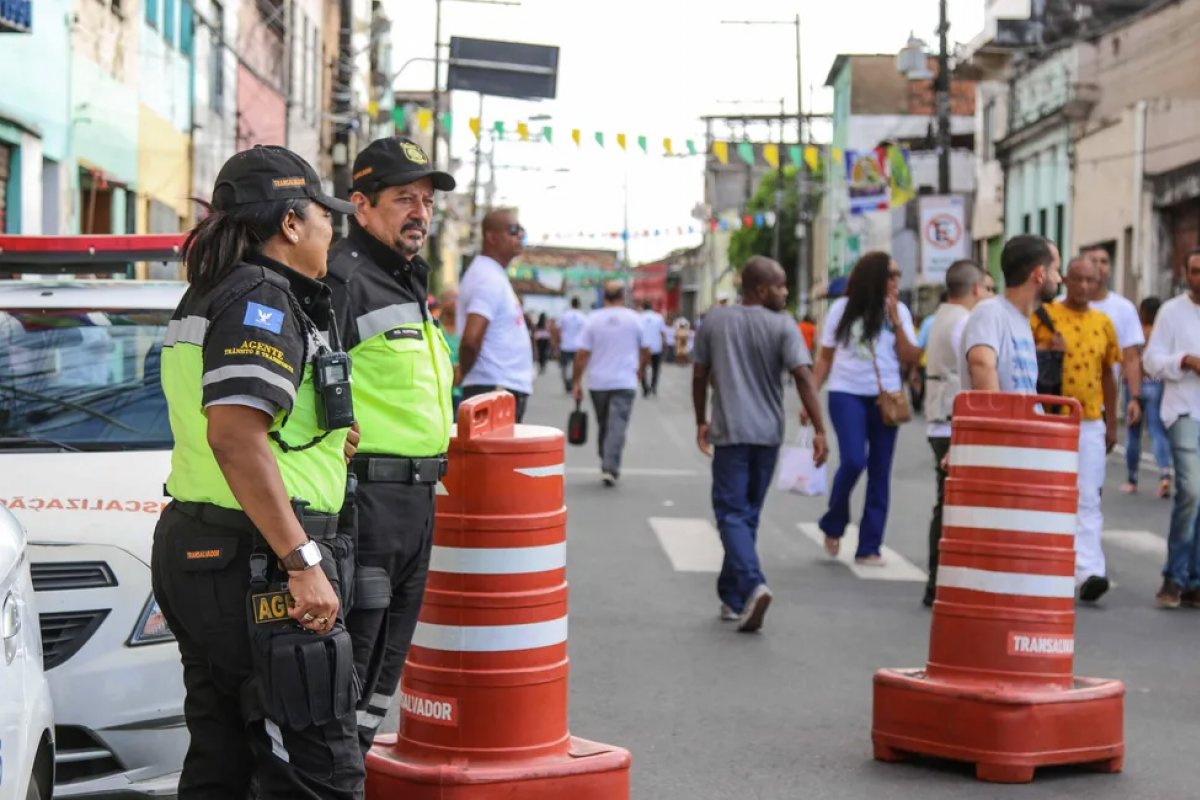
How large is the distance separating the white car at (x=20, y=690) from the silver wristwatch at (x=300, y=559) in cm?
55

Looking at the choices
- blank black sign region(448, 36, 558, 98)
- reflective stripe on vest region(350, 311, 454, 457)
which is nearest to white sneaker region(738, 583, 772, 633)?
reflective stripe on vest region(350, 311, 454, 457)

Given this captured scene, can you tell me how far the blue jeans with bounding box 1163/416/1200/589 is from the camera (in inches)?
410

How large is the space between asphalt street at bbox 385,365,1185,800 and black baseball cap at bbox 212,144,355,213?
2.84m

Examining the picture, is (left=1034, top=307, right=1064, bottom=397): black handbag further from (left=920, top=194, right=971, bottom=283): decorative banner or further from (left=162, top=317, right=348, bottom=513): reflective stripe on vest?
(left=920, top=194, right=971, bottom=283): decorative banner

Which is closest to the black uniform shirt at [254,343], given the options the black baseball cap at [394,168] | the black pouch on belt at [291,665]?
the black pouch on belt at [291,665]

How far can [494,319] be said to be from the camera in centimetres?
1041

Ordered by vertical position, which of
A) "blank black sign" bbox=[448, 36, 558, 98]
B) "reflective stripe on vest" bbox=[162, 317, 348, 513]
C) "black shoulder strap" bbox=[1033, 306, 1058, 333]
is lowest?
"reflective stripe on vest" bbox=[162, 317, 348, 513]

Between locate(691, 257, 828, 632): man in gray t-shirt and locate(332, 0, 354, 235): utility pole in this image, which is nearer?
locate(691, 257, 828, 632): man in gray t-shirt

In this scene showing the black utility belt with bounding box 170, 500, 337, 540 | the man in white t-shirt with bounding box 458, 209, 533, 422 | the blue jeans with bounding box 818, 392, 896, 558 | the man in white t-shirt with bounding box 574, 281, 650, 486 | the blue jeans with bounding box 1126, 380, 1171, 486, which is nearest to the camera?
the black utility belt with bounding box 170, 500, 337, 540

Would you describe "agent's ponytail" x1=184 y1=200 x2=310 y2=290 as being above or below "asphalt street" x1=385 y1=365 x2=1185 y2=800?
above

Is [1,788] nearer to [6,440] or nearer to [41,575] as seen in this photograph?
[41,575]

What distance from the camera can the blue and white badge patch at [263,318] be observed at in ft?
12.9

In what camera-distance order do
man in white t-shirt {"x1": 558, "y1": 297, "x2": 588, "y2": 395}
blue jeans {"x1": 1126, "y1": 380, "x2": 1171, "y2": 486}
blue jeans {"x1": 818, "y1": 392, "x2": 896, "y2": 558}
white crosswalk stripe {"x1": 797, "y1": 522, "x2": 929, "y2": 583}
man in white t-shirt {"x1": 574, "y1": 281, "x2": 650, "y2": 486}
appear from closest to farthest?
white crosswalk stripe {"x1": 797, "y1": 522, "x2": 929, "y2": 583} → blue jeans {"x1": 818, "y1": 392, "x2": 896, "y2": 558} → blue jeans {"x1": 1126, "y1": 380, "x2": 1171, "y2": 486} → man in white t-shirt {"x1": 574, "y1": 281, "x2": 650, "y2": 486} → man in white t-shirt {"x1": 558, "y1": 297, "x2": 588, "y2": 395}

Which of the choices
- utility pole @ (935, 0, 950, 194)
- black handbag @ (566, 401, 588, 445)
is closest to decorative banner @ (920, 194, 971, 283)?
utility pole @ (935, 0, 950, 194)
